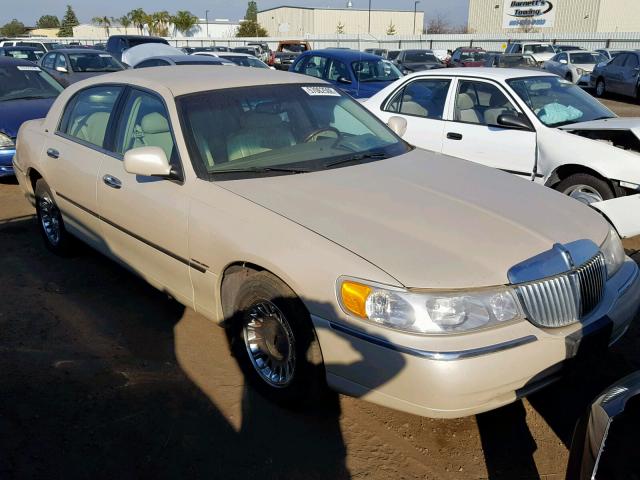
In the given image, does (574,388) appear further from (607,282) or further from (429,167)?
(429,167)

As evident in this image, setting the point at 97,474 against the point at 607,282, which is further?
the point at 607,282

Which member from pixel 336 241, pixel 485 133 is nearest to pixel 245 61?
pixel 485 133

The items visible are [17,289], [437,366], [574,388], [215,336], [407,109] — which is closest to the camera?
[437,366]

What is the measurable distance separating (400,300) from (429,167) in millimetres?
1560

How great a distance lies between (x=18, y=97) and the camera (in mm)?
8266

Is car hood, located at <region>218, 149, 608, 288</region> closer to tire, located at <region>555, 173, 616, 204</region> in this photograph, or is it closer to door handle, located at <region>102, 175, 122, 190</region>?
door handle, located at <region>102, 175, 122, 190</region>

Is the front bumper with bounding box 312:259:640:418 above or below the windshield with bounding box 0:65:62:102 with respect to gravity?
below

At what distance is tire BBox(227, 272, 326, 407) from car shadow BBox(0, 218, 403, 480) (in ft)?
0.36

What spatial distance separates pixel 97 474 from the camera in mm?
2633

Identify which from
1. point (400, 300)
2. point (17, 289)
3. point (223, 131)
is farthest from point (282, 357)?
point (17, 289)

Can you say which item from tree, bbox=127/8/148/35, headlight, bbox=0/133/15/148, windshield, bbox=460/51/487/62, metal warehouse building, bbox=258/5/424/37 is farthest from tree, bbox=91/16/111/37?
headlight, bbox=0/133/15/148

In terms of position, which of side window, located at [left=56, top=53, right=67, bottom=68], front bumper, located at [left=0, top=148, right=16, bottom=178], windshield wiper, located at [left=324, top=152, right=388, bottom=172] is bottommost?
front bumper, located at [left=0, top=148, right=16, bottom=178]

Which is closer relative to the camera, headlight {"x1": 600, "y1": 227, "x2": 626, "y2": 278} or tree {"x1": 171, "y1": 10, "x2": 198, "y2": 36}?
headlight {"x1": 600, "y1": 227, "x2": 626, "y2": 278}

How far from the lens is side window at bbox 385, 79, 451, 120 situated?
6762 millimetres
